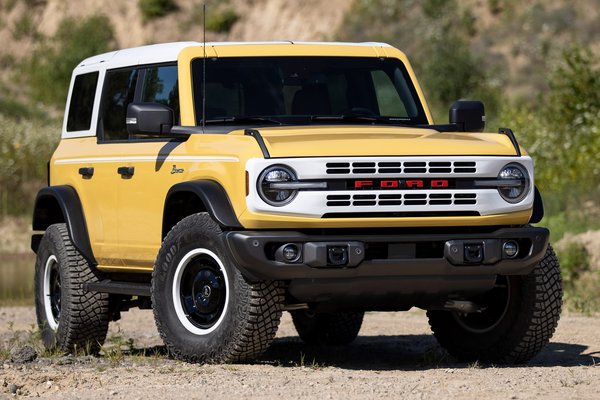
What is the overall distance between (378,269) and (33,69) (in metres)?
47.3

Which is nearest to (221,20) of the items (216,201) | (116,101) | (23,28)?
(23,28)

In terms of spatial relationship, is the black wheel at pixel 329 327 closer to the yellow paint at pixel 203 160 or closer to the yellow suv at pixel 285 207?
the yellow suv at pixel 285 207

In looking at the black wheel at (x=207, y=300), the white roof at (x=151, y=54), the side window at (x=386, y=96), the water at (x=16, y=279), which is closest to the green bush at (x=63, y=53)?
the water at (x=16, y=279)

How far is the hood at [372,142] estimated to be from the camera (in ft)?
27.0

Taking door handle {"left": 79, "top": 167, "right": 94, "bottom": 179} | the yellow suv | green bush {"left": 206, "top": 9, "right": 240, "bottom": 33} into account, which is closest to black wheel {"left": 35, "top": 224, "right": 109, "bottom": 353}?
the yellow suv

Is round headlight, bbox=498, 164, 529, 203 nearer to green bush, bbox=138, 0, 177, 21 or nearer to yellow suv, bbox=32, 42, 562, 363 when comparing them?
yellow suv, bbox=32, 42, 562, 363

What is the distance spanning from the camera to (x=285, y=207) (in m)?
8.12

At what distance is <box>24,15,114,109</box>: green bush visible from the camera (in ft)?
171

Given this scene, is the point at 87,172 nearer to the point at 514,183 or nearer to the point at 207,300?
the point at 207,300

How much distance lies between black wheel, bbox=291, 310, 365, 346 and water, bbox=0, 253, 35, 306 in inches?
239

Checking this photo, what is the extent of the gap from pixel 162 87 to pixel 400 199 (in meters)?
2.34

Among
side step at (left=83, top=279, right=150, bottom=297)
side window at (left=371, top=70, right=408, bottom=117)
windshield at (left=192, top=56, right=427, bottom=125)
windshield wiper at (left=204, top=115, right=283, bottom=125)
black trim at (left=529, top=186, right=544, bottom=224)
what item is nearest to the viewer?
black trim at (left=529, top=186, right=544, bottom=224)

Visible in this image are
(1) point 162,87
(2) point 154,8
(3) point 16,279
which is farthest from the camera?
(2) point 154,8

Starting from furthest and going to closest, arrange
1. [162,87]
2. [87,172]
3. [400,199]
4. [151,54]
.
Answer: [87,172] < [151,54] < [162,87] < [400,199]
